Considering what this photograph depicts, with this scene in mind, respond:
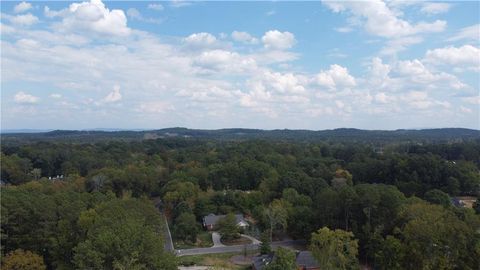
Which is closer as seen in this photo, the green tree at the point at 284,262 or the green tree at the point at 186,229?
the green tree at the point at 284,262

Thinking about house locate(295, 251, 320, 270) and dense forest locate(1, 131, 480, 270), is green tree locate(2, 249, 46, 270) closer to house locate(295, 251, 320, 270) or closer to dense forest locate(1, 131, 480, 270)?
dense forest locate(1, 131, 480, 270)

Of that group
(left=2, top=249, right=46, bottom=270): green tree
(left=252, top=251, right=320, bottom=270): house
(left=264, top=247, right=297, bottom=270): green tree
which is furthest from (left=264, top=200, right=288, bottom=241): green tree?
(left=2, top=249, right=46, bottom=270): green tree

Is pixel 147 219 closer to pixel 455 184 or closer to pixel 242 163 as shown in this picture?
pixel 242 163

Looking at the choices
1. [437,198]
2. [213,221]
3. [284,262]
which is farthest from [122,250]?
[437,198]

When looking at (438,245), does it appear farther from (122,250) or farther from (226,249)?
(122,250)

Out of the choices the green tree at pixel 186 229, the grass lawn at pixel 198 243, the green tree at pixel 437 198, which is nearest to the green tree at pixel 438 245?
the grass lawn at pixel 198 243

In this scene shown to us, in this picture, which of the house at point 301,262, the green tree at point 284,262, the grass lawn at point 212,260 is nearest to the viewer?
the green tree at point 284,262

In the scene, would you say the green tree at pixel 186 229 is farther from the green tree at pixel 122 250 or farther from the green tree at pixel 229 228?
the green tree at pixel 122 250
